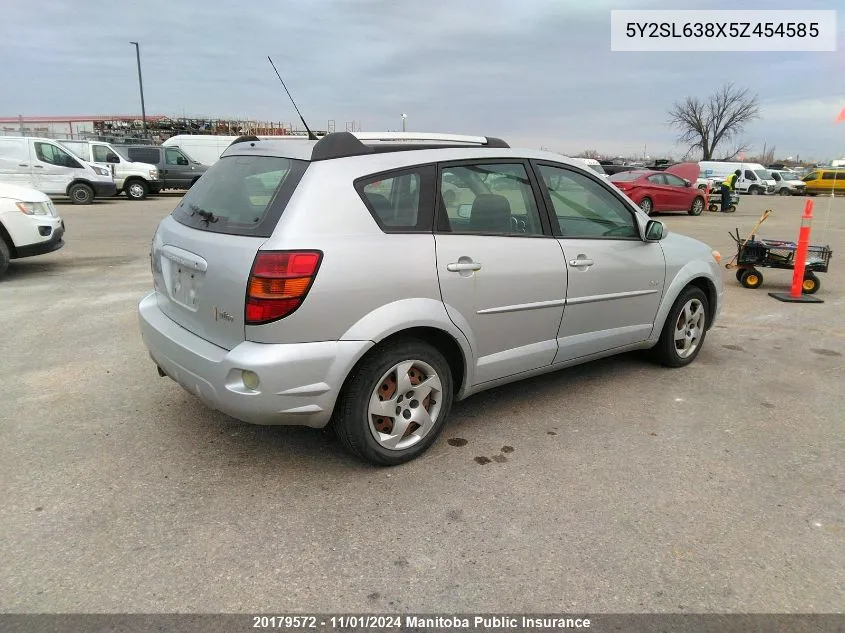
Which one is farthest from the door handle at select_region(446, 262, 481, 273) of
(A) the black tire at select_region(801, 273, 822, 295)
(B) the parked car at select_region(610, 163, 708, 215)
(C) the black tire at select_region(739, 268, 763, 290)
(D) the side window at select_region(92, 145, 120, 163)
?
(D) the side window at select_region(92, 145, 120, 163)

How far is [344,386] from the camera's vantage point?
3.04 m

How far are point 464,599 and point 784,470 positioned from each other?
2.06 meters


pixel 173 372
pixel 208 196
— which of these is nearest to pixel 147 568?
pixel 173 372

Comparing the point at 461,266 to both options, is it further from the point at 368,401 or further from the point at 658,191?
the point at 658,191

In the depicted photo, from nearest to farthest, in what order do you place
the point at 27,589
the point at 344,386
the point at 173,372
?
the point at 27,589
the point at 344,386
the point at 173,372

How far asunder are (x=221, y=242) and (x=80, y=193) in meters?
18.7

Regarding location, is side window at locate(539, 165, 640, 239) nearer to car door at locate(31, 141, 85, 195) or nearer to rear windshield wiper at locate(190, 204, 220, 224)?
rear windshield wiper at locate(190, 204, 220, 224)

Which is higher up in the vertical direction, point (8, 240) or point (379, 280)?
point (379, 280)

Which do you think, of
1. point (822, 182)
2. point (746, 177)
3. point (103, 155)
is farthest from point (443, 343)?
point (822, 182)

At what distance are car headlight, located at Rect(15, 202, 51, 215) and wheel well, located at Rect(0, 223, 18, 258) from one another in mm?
319

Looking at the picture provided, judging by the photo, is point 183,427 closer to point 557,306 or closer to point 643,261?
point 557,306

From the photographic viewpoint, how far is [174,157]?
23406mm

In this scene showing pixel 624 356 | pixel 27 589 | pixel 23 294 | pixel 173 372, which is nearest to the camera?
pixel 27 589

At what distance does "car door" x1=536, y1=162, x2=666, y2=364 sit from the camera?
3.89m
